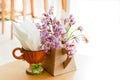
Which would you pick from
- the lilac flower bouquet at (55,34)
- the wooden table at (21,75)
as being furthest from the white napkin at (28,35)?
the wooden table at (21,75)

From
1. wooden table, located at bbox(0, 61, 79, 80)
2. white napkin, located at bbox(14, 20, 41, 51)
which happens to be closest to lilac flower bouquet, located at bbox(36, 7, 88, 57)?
white napkin, located at bbox(14, 20, 41, 51)

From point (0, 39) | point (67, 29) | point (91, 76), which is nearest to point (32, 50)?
point (67, 29)

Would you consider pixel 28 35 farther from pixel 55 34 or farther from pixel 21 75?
pixel 21 75

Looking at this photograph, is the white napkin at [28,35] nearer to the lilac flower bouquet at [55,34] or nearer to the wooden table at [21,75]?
the lilac flower bouquet at [55,34]

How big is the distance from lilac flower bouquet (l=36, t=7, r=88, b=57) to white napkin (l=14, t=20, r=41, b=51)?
0.08 ft

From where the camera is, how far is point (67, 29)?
1.10 metres

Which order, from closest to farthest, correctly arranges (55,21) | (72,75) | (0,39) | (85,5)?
(55,21)
(72,75)
(0,39)
(85,5)

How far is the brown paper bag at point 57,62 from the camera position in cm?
108

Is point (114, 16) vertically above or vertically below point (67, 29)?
above

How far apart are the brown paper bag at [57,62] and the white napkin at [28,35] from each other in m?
0.10

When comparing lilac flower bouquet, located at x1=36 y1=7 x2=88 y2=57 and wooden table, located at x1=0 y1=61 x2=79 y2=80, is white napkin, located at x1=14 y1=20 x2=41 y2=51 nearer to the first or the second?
lilac flower bouquet, located at x1=36 y1=7 x2=88 y2=57

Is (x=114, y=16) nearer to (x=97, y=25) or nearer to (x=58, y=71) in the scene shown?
(x=97, y=25)

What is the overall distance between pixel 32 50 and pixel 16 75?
0.17 metres

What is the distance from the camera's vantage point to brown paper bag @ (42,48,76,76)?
3.54 feet
